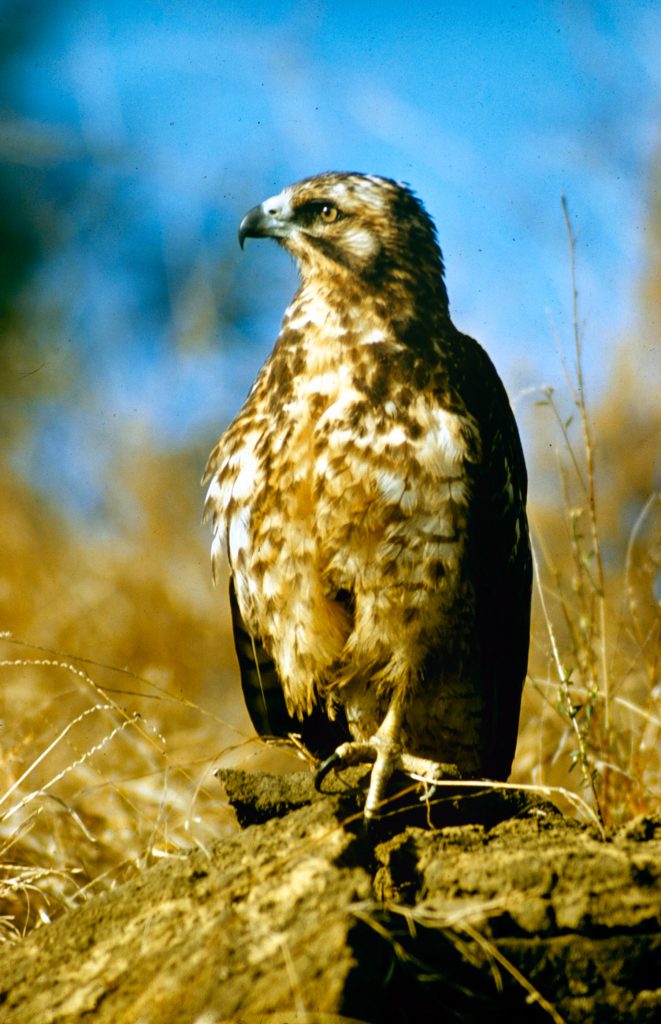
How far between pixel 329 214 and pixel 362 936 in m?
2.55

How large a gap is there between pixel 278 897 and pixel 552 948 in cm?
52

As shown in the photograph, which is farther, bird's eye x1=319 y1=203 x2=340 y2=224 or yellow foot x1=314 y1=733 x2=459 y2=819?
bird's eye x1=319 y1=203 x2=340 y2=224

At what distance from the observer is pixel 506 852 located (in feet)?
7.84

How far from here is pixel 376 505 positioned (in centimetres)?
333

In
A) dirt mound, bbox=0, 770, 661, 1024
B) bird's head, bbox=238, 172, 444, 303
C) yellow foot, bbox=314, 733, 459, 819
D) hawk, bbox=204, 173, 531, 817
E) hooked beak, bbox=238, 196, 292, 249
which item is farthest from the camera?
hooked beak, bbox=238, 196, 292, 249

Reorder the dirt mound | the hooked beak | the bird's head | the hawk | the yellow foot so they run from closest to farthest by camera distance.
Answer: the dirt mound < the yellow foot < the hawk < the bird's head < the hooked beak

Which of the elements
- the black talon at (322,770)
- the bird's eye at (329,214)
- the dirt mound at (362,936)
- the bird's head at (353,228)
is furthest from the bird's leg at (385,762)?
the bird's eye at (329,214)

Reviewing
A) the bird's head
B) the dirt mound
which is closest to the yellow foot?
the dirt mound

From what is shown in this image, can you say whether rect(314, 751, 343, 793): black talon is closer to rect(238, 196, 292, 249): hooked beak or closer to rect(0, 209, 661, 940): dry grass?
rect(0, 209, 661, 940): dry grass

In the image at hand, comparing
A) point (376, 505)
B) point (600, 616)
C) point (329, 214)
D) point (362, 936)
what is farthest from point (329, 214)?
point (362, 936)

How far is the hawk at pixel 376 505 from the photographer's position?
132 inches

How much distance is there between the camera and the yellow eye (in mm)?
3881

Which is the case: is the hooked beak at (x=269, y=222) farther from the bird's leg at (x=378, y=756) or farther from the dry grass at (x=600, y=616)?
the bird's leg at (x=378, y=756)

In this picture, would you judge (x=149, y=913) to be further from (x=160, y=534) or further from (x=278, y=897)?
(x=160, y=534)
